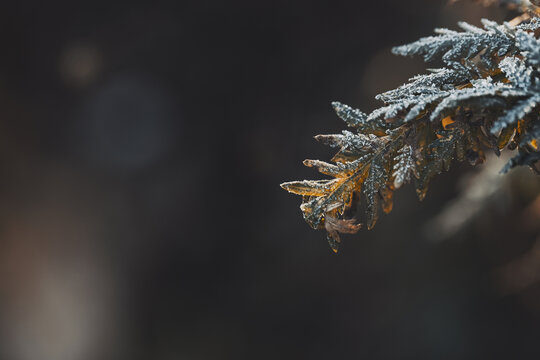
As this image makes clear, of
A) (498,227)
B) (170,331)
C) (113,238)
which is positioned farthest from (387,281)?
(113,238)

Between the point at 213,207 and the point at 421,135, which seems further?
the point at 213,207

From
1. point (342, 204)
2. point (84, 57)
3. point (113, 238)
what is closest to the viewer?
point (342, 204)

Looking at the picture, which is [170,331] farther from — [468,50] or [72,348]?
[468,50]

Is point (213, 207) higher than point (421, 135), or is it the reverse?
point (213, 207)

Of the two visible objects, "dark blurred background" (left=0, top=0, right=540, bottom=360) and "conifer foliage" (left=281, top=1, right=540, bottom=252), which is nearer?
"conifer foliage" (left=281, top=1, right=540, bottom=252)

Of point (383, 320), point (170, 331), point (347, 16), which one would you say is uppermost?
point (347, 16)

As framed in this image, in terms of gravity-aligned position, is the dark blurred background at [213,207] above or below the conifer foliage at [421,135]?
above

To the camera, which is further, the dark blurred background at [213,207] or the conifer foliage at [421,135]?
the dark blurred background at [213,207]

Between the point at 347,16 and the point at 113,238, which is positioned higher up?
the point at 347,16
